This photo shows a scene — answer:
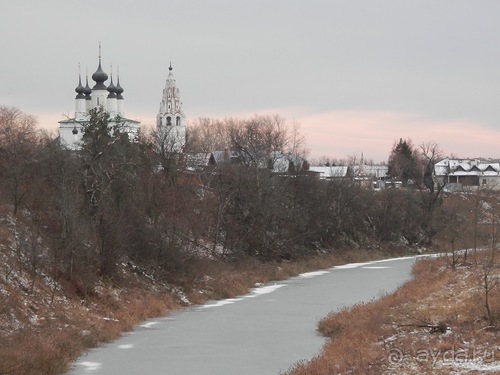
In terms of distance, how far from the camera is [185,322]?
30578mm

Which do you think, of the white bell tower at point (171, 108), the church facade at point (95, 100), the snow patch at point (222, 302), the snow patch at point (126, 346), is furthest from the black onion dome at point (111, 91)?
the snow patch at point (126, 346)

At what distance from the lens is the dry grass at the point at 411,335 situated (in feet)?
63.5

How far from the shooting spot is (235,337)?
26.8 metres

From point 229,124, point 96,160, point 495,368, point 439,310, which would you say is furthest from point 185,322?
point 229,124

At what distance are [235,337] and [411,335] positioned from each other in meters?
6.45

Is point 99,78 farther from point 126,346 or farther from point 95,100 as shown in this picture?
point 126,346

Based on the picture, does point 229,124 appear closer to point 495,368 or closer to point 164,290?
point 164,290

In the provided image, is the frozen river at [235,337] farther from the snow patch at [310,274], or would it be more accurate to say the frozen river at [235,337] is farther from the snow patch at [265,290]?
the snow patch at [310,274]

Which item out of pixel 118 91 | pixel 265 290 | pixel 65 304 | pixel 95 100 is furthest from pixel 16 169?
pixel 118 91

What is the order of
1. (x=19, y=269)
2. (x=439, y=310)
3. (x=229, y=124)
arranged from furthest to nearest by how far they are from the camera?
(x=229, y=124) < (x=19, y=269) < (x=439, y=310)

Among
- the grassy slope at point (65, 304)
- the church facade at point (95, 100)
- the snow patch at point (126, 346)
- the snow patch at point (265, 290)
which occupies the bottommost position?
the snow patch at point (265, 290)

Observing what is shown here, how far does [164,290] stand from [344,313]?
34.2 ft

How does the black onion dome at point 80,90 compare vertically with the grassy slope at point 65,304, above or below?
above

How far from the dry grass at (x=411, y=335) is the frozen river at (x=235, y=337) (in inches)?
50.1
